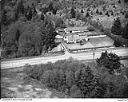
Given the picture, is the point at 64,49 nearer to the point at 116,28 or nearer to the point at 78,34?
the point at 78,34

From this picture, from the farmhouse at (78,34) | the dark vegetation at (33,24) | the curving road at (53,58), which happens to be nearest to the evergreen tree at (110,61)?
the curving road at (53,58)

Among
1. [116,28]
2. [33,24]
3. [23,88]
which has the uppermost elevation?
[33,24]

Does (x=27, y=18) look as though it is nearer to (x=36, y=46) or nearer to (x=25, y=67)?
(x=36, y=46)

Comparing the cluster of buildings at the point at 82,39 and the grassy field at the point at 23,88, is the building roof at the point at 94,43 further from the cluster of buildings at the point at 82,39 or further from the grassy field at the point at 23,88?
the grassy field at the point at 23,88

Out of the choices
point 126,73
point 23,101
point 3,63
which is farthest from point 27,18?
point 23,101

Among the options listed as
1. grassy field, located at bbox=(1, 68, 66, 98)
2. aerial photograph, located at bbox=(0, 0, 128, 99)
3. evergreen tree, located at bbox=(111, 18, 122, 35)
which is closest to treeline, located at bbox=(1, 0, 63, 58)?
aerial photograph, located at bbox=(0, 0, 128, 99)

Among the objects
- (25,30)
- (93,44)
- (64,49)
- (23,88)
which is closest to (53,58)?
(64,49)

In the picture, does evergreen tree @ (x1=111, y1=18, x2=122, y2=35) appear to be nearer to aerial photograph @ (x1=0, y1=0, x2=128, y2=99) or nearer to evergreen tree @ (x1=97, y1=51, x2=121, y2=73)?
aerial photograph @ (x1=0, y1=0, x2=128, y2=99)
